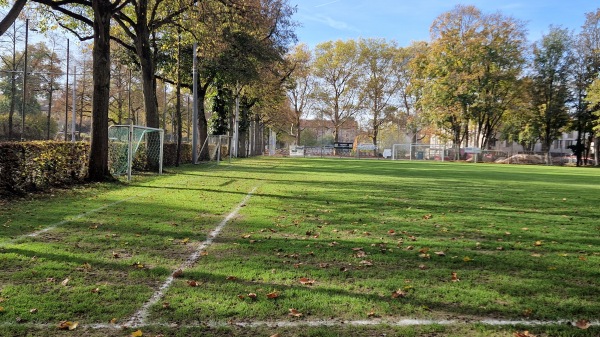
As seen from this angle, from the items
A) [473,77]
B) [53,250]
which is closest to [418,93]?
[473,77]

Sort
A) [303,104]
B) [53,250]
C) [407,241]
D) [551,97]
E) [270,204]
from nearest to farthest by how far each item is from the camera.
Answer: [53,250], [407,241], [270,204], [551,97], [303,104]

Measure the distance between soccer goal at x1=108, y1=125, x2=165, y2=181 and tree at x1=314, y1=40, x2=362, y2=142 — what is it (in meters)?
57.7

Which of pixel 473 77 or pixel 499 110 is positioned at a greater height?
pixel 473 77

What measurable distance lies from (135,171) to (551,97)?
57.7m

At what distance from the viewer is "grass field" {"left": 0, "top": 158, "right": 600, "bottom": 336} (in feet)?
11.4

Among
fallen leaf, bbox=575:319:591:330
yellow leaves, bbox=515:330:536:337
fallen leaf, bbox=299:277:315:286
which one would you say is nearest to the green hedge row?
fallen leaf, bbox=299:277:315:286

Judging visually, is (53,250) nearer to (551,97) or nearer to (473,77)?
(473,77)

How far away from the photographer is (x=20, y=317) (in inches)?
134

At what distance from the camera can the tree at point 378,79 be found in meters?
74.0

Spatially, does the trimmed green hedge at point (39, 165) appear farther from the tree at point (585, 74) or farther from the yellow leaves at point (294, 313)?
the tree at point (585, 74)

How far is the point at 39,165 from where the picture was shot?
37.0ft

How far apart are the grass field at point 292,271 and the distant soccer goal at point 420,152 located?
184ft

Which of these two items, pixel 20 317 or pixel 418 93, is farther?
pixel 418 93

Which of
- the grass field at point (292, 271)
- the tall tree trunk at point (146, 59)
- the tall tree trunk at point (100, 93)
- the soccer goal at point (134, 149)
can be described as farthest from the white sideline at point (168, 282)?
the tall tree trunk at point (146, 59)
